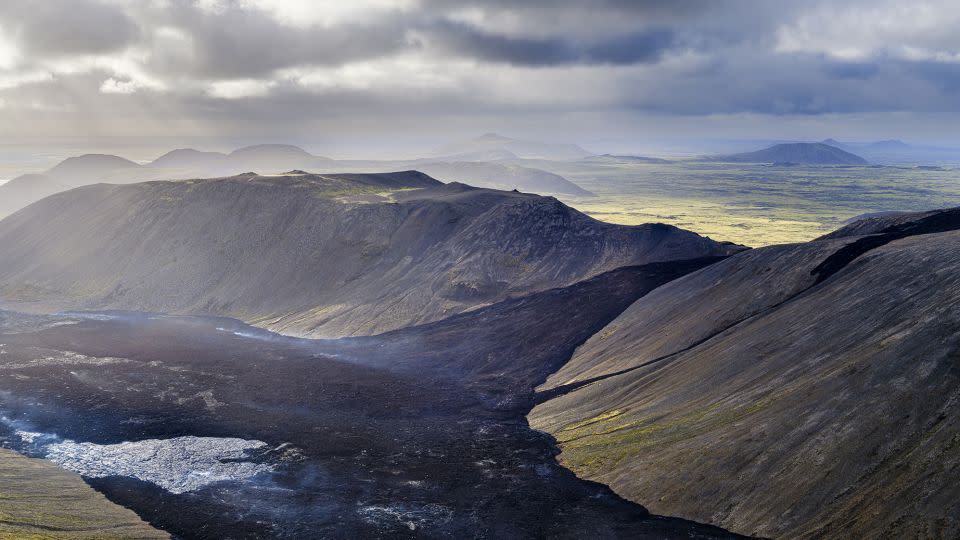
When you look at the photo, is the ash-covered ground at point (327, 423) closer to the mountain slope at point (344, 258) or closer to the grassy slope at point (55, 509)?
the grassy slope at point (55, 509)

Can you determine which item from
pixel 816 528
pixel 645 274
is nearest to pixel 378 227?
pixel 645 274

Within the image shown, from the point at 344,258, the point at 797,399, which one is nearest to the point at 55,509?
the point at 797,399

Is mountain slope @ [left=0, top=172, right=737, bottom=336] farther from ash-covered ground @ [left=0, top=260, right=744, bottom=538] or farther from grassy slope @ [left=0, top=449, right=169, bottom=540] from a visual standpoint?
grassy slope @ [left=0, top=449, right=169, bottom=540]

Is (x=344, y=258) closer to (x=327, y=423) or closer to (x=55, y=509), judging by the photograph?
(x=327, y=423)

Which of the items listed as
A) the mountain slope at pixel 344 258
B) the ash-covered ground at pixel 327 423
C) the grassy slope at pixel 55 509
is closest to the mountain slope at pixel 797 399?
the ash-covered ground at pixel 327 423

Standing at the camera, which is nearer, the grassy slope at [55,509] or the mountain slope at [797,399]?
the mountain slope at [797,399]

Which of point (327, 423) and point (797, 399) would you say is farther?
point (327, 423)
